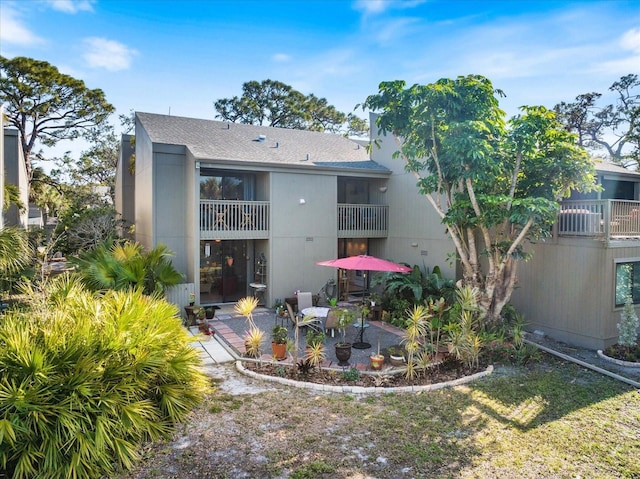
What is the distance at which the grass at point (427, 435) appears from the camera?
5211 millimetres

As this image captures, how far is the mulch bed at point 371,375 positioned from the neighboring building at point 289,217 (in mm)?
4601

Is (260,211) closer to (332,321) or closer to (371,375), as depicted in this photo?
(332,321)

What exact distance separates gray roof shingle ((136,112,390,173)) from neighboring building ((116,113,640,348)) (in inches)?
2.2

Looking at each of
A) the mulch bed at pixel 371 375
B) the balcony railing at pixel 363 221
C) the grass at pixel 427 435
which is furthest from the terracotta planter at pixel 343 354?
the balcony railing at pixel 363 221

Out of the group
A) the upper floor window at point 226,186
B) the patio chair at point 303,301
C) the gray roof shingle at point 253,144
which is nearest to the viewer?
the patio chair at point 303,301

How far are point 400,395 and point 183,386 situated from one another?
3.98 meters

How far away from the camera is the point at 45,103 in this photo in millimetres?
28984

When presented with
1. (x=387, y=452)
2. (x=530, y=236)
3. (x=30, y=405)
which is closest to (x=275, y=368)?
(x=387, y=452)

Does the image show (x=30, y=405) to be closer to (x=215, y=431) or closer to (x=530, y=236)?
(x=215, y=431)

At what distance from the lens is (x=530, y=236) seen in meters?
10.5

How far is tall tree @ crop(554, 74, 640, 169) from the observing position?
31.1 m

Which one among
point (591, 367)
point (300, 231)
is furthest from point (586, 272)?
point (300, 231)

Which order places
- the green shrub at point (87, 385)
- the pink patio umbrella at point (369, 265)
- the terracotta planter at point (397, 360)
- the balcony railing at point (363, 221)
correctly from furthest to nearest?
Result: 1. the balcony railing at point (363, 221)
2. the pink patio umbrella at point (369, 265)
3. the terracotta planter at point (397, 360)
4. the green shrub at point (87, 385)

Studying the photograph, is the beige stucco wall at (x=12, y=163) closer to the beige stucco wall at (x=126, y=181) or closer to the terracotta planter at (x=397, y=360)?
the beige stucco wall at (x=126, y=181)
